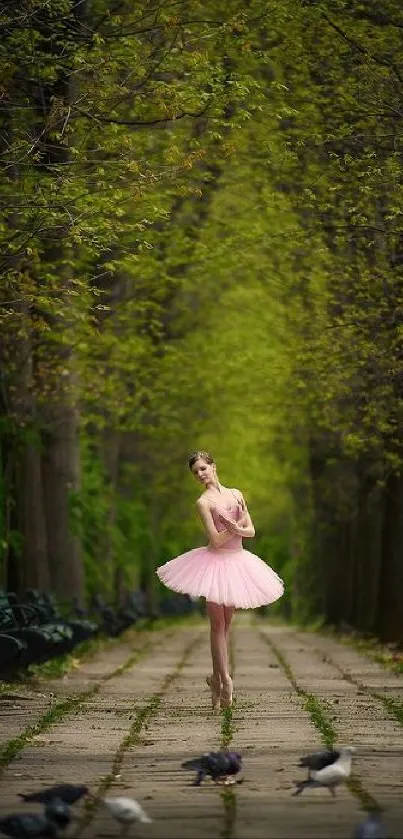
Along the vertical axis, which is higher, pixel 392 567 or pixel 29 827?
pixel 29 827

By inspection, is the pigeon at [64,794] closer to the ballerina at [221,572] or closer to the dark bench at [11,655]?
the ballerina at [221,572]

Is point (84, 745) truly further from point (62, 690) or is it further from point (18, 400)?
point (18, 400)

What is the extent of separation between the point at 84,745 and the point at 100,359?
19477 millimetres

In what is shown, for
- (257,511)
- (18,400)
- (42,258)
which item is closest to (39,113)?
(42,258)

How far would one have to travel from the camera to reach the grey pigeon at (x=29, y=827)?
310 inches

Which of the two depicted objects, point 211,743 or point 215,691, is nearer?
point 211,743

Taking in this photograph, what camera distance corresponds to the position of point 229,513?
51.9ft

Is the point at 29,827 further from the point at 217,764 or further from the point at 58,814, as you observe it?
the point at 217,764

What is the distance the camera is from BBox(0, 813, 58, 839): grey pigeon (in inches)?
310

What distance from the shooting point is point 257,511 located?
226ft

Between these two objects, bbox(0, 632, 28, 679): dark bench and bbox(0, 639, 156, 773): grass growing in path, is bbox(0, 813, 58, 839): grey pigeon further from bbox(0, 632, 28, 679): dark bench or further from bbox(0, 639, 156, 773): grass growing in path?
bbox(0, 632, 28, 679): dark bench

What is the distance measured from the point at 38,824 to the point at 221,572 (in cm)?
793

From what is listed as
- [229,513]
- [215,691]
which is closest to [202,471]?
[229,513]

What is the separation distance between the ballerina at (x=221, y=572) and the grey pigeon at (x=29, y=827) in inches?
297
